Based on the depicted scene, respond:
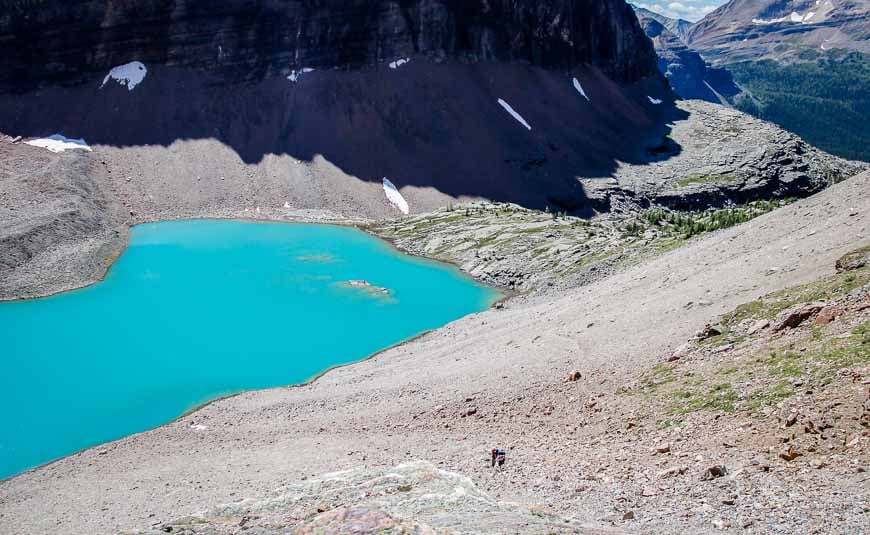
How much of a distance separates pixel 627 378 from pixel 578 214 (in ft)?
235

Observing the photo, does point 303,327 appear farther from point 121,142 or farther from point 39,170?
point 121,142

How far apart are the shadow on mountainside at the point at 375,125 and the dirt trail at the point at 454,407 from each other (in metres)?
58.5

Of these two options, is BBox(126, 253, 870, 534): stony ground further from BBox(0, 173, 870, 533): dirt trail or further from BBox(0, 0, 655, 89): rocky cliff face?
BBox(0, 0, 655, 89): rocky cliff face

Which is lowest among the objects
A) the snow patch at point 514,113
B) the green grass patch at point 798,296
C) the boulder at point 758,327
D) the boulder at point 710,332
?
the boulder at point 710,332

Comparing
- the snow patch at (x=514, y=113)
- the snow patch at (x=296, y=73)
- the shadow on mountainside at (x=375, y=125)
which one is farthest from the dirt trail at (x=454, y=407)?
the snow patch at (x=296, y=73)

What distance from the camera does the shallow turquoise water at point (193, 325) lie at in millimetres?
41594

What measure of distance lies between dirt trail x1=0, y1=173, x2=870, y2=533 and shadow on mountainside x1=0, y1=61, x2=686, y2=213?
58.5m

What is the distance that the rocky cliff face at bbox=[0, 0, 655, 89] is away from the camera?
342 ft

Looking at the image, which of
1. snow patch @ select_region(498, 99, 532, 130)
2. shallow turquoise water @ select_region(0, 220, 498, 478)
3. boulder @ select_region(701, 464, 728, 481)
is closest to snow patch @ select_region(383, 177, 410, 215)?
shallow turquoise water @ select_region(0, 220, 498, 478)

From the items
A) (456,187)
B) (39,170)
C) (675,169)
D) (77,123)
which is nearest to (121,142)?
(77,123)

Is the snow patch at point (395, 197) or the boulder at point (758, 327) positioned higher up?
the boulder at point (758, 327)

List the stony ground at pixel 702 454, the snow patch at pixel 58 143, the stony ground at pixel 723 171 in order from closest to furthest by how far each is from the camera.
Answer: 1. the stony ground at pixel 702 454
2. the snow patch at pixel 58 143
3. the stony ground at pixel 723 171

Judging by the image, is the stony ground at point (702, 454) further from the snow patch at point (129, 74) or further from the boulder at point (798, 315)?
the snow patch at point (129, 74)

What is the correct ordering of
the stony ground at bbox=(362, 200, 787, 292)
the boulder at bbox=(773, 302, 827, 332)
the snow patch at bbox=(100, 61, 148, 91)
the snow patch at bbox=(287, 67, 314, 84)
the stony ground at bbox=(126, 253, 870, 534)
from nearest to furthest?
the stony ground at bbox=(126, 253, 870, 534), the boulder at bbox=(773, 302, 827, 332), the stony ground at bbox=(362, 200, 787, 292), the snow patch at bbox=(100, 61, 148, 91), the snow patch at bbox=(287, 67, 314, 84)
